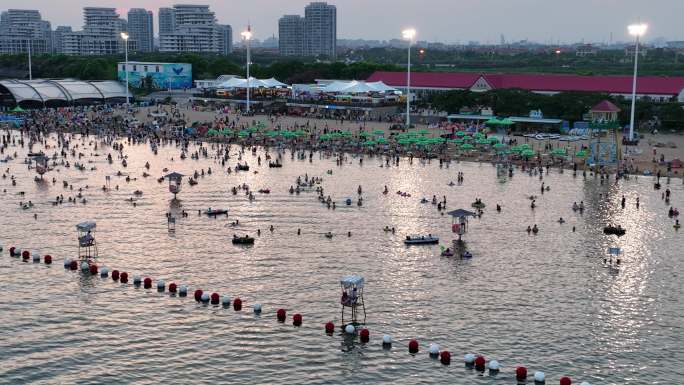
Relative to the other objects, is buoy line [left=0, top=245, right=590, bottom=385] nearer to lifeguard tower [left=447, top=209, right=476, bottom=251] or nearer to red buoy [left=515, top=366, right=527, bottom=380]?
red buoy [left=515, top=366, right=527, bottom=380]

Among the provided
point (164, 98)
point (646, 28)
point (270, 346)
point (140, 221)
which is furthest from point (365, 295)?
point (164, 98)

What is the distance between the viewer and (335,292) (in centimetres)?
Answer: 4278

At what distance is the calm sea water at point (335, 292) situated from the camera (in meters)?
34.1

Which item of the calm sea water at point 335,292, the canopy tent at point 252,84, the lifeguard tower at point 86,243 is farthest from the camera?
the canopy tent at point 252,84

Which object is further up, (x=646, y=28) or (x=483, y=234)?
(x=646, y=28)

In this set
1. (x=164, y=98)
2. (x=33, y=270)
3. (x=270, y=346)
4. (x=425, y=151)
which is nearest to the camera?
(x=270, y=346)

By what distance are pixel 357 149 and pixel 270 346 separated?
64762 mm

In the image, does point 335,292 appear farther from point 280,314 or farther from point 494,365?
point 494,365

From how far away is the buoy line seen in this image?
33.3 metres

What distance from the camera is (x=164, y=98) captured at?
509 ft

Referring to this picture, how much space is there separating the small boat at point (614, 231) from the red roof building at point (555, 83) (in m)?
69.6

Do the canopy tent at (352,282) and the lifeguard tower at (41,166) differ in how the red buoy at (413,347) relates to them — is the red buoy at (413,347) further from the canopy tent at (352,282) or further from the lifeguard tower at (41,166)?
the lifeguard tower at (41,166)

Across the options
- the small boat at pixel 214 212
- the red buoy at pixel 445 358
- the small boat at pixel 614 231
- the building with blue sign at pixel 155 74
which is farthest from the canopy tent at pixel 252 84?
the red buoy at pixel 445 358

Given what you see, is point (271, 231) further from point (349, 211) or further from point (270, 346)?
point (270, 346)
